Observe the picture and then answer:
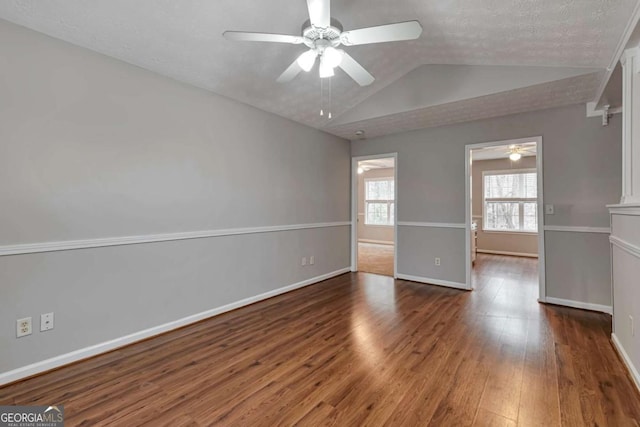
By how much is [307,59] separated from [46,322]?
2799mm

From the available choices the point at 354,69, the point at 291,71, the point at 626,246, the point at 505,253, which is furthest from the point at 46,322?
the point at 505,253

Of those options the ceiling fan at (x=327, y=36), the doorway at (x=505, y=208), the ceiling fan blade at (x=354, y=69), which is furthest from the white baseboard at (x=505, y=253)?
the ceiling fan at (x=327, y=36)

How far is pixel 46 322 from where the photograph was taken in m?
2.22

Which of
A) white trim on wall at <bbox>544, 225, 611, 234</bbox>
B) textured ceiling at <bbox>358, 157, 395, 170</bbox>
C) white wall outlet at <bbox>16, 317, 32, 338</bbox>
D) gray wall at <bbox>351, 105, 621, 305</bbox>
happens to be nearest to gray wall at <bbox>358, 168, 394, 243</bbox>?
textured ceiling at <bbox>358, 157, 395, 170</bbox>

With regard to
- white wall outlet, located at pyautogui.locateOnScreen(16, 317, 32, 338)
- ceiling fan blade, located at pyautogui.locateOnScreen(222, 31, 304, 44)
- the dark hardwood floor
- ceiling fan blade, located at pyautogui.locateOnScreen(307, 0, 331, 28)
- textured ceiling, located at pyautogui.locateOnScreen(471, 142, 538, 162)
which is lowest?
the dark hardwood floor

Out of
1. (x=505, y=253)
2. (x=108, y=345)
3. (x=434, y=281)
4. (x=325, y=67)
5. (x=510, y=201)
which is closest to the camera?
(x=325, y=67)

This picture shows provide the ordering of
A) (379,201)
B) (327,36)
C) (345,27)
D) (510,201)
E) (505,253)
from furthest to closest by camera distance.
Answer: (379,201), (510,201), (505,253), (345,27), (327,36)

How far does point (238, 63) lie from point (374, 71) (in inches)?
66.2

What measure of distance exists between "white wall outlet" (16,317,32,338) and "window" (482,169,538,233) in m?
8.52

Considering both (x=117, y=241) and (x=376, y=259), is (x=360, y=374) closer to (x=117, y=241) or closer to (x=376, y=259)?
(x=117, y=241)

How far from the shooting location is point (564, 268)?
3.65 m

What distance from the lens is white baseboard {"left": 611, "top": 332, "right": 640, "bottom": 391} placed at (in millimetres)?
1984

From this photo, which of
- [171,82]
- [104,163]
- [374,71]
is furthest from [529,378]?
[171,82]

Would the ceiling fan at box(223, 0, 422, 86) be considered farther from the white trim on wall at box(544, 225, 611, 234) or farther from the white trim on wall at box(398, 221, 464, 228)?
the white trim on wall at box(544, 225, 611, 234)
